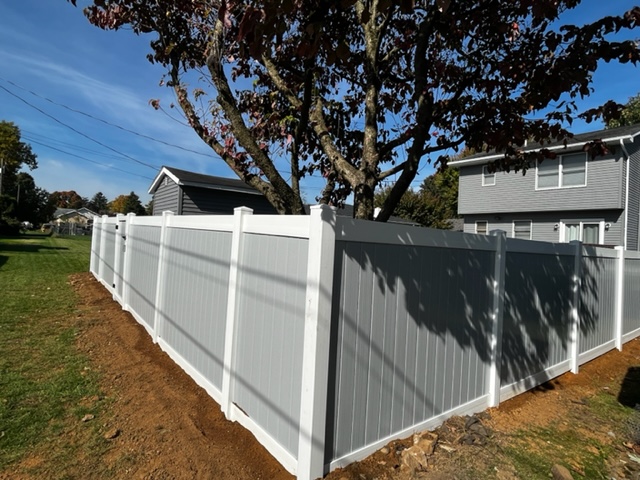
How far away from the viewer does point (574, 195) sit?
15.9 metres

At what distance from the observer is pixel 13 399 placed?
381 cm

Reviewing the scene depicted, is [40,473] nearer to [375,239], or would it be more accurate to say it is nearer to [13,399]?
[13,399]

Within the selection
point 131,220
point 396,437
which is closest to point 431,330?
point 396,437

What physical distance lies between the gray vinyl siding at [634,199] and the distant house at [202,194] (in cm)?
1356

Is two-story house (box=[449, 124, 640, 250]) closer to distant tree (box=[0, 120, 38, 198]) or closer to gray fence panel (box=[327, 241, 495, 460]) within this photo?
gray fence panel (box=[327, 241, 495, 460])

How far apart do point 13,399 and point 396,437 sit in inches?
141

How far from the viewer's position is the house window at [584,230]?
15562 millimetres

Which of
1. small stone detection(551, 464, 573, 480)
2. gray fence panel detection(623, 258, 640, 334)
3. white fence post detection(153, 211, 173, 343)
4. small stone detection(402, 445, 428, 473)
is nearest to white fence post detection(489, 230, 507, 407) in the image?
small stone detection(551, 464, 573, 480)

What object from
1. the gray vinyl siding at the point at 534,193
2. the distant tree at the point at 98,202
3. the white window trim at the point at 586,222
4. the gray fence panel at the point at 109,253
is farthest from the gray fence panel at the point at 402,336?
the distant tree at the point at 98,202

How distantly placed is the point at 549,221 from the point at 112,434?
58.9 ft

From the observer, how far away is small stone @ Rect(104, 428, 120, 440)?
3.19 metres

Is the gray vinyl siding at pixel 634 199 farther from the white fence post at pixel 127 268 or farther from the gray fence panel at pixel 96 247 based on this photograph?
the gray fence panel at pixel 96 247

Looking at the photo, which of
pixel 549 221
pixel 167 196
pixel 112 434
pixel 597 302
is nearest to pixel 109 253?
pixel 167 196

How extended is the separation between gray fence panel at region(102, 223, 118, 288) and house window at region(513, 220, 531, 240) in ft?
52.6
